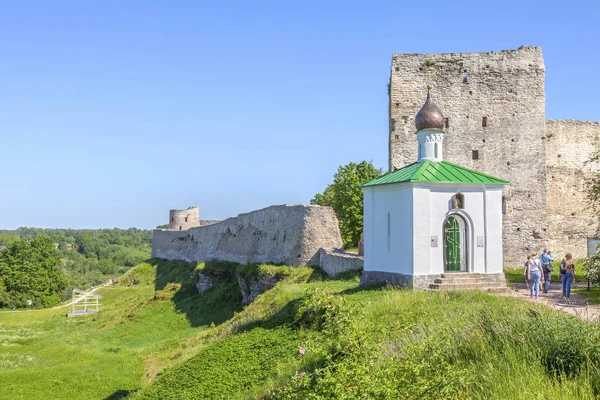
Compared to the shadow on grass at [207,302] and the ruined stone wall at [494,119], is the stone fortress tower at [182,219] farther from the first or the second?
the ruined stone wall at [494,119]

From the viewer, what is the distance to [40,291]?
5241cm

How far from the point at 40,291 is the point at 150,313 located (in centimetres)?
2879

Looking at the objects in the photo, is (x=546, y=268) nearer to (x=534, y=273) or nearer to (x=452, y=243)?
(x=534, y=273)

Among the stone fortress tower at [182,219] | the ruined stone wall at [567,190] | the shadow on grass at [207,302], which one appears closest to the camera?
the shadow on grass at [207,302]

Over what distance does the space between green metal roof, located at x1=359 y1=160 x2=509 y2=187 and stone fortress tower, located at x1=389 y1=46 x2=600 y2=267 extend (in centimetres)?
921

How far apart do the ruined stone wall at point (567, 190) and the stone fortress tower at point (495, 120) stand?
2807 millimetres

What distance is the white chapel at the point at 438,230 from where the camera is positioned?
14.7m

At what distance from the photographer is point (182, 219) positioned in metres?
54.1

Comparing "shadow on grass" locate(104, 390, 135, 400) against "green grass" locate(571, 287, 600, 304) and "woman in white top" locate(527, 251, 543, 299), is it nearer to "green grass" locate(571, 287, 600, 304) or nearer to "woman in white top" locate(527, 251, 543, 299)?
"woman in white top" locate(527, 251, 543, 299)

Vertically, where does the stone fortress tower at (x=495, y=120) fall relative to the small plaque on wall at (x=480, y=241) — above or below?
above

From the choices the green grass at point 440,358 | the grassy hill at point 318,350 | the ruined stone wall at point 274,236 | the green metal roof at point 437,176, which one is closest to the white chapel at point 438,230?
the green metal roof at point 437,176

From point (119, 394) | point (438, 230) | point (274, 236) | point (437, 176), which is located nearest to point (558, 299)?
point (438, 230)

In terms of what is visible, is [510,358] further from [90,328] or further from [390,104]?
[90,328]

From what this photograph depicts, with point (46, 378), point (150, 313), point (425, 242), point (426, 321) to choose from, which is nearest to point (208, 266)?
point (150, 313)
